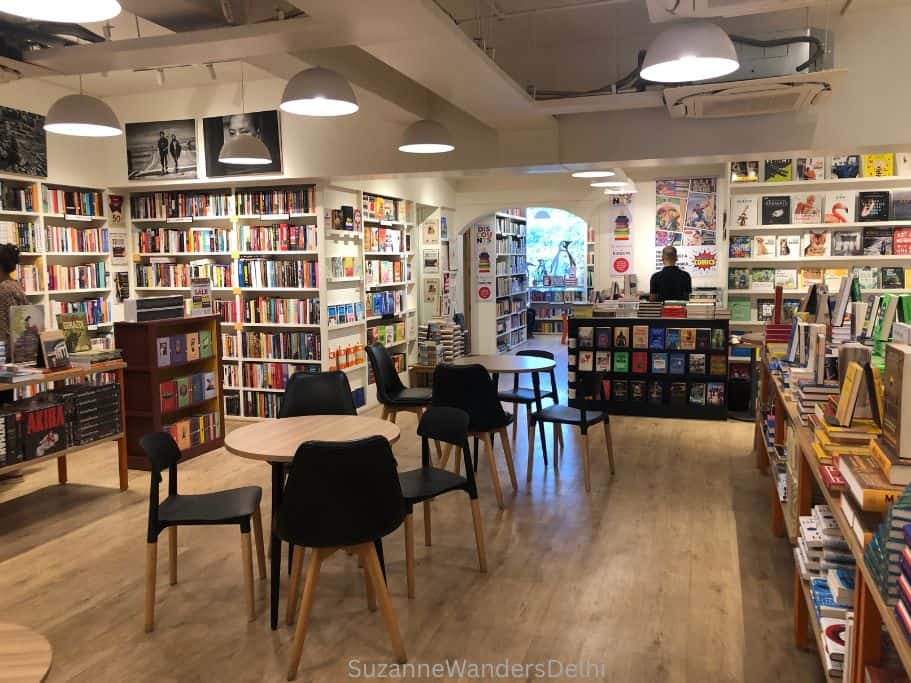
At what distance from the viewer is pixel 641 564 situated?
407 cm

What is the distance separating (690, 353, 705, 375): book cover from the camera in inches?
300

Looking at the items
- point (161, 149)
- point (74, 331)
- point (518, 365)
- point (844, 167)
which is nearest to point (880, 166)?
point (844, 167)

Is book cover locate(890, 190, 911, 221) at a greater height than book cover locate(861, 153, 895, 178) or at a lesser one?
lesser

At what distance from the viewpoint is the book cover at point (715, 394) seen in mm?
7594

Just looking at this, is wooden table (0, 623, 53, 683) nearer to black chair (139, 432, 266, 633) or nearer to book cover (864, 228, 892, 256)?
black chair (139, 432, 266, 633)

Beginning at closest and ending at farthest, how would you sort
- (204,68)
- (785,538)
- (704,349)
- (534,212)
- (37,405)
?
1. (785,538)
2. (37,405)
3. (204,68)
4. (704,349)
5. (534,212)

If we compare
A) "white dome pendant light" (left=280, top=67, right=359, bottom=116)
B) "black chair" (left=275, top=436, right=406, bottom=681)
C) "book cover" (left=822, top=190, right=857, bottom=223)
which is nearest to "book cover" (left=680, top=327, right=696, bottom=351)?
"book cover" (left=822, top=190, right=857, bottom=223)

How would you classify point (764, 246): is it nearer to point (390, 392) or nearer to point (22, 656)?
point (390, 392)

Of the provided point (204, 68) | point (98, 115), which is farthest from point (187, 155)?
point (98, 115)

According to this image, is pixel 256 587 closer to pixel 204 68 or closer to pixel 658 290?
pixel 204 68

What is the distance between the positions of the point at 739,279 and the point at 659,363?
196 centimetres

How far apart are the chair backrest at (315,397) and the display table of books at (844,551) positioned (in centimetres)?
255

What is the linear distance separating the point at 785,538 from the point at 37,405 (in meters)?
4.96

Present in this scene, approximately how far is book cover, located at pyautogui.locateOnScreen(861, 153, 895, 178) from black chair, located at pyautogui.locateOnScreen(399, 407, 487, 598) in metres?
6.69
